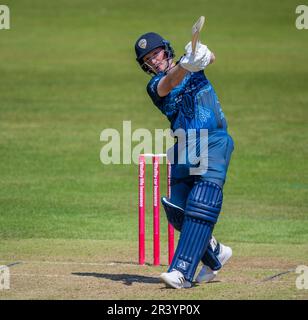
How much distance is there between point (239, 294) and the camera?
8570mm

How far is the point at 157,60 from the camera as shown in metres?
9.17

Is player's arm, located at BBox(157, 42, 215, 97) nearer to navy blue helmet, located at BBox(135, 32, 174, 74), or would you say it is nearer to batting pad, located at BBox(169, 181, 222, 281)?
navy blue helmet, located at BBox(135, 32, 174, 74)

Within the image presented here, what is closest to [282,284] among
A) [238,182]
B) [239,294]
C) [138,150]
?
[239,294]

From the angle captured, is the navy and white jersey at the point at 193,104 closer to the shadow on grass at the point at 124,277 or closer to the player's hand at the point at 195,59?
the player's hand at the point at 195,59

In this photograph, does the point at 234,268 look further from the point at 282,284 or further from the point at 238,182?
the point at 238,182

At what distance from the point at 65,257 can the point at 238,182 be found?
7.01 m

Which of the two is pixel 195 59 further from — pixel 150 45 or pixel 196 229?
pixel 196 229

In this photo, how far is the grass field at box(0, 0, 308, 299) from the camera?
10164 mm

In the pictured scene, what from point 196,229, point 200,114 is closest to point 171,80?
point 200,114

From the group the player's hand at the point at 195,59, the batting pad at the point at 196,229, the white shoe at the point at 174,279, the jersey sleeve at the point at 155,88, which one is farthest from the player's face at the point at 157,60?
the white shoe at the point at 174,279

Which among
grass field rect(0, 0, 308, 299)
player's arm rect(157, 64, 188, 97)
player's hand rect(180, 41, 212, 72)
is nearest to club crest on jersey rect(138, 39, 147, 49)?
player's arm rect(157, 64, 188, 97)

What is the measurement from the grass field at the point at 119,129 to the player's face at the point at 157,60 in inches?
77.3

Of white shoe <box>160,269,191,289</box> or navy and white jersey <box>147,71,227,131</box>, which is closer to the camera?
white shoe <box>160,269,191,289</box>

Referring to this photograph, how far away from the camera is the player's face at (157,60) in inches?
360
